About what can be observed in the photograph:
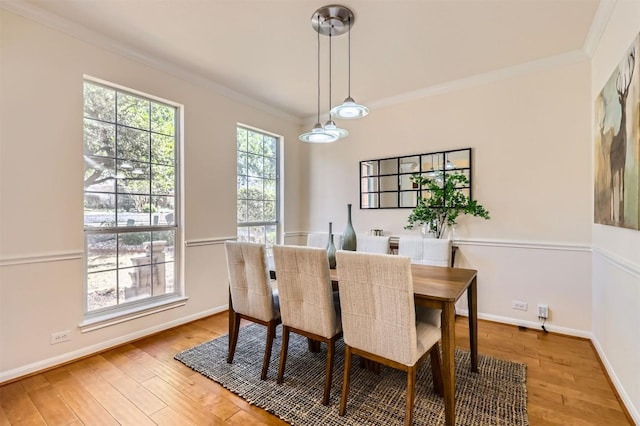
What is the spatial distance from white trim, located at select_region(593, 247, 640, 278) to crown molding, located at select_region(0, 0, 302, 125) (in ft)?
12.8

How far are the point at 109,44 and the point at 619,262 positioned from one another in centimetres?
426

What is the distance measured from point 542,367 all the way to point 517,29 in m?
2.68

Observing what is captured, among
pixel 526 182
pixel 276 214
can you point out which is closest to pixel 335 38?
pixel 526 182

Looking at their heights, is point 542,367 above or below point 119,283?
below

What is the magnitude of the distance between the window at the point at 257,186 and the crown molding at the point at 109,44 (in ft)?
1.76

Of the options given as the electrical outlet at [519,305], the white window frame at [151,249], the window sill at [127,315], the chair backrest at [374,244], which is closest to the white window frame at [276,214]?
the white window frame at [151,249]

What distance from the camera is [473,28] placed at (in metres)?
2.40

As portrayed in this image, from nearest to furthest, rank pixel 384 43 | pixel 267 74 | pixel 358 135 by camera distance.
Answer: pixel 384 43, pixel 267 74, pixel 358 135

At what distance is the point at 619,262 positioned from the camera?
6.34 feet

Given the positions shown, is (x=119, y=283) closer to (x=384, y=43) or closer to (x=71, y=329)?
(x=71, y=329)

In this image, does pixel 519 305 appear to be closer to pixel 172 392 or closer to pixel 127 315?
pixel 172 392

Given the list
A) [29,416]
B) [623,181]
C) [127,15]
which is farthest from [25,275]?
[623,181]

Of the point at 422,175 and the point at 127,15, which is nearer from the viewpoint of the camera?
the point at 127,15

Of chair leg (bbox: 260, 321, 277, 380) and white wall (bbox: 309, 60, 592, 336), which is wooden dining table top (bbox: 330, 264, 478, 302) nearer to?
chair leg (bbox: 260, 321, 277, 380)
